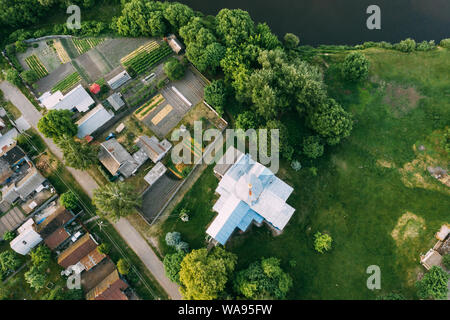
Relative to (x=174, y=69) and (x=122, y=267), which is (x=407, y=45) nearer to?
(x=174, y=69)

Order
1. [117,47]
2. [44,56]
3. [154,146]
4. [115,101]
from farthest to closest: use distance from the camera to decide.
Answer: [117,47], [44,56], [115,101], [154,146]

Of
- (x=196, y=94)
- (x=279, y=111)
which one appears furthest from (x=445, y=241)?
(x=196, y=94)

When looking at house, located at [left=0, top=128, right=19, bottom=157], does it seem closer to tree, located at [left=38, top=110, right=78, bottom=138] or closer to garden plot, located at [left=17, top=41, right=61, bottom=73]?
tree, located at [left=38, top=110, right=78, bottom=138]

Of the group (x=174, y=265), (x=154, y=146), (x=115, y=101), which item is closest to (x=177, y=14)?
(x=115, y=101)

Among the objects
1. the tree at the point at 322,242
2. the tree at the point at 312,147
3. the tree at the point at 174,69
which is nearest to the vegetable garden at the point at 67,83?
the tree at the point at 174,69

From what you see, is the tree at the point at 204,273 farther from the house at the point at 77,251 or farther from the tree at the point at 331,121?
the tree at the point at 331,121
